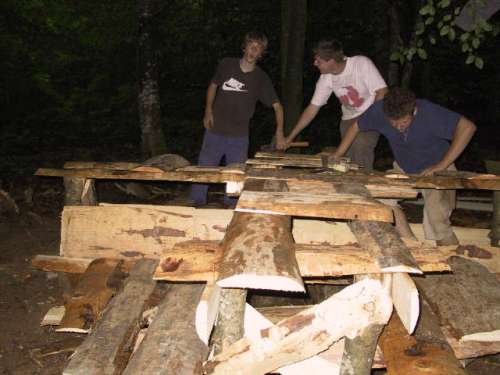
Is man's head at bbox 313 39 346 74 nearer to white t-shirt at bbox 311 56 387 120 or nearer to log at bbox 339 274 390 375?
white t-shirt at bbox 311 56 387 120

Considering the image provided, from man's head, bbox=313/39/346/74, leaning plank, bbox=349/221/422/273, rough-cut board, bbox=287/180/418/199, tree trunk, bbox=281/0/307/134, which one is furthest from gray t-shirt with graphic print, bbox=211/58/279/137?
leaning plank, bbox=349/221/422/273

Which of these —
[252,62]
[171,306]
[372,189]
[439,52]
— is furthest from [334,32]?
[171,306]

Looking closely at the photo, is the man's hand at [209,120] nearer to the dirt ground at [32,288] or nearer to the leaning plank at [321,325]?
the dirt ground at [32,288]

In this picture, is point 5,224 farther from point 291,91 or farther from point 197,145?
point 197,145

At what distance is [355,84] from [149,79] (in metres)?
4.74

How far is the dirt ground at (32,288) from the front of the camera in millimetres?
3734

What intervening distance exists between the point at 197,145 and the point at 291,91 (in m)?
4.46

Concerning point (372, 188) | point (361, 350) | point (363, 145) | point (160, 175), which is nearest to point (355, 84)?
point (363, 145)

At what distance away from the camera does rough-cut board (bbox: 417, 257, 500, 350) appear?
120 inches

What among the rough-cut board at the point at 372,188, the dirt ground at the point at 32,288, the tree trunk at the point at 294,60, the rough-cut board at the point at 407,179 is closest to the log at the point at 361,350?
the rough-cut board at the point at 372,188

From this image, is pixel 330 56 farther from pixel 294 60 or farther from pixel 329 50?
pixel 294 60

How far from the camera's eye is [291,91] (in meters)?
8.85

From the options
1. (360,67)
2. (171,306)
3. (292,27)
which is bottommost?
(171,306)

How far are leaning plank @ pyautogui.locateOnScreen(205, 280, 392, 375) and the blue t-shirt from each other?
2735 mm
